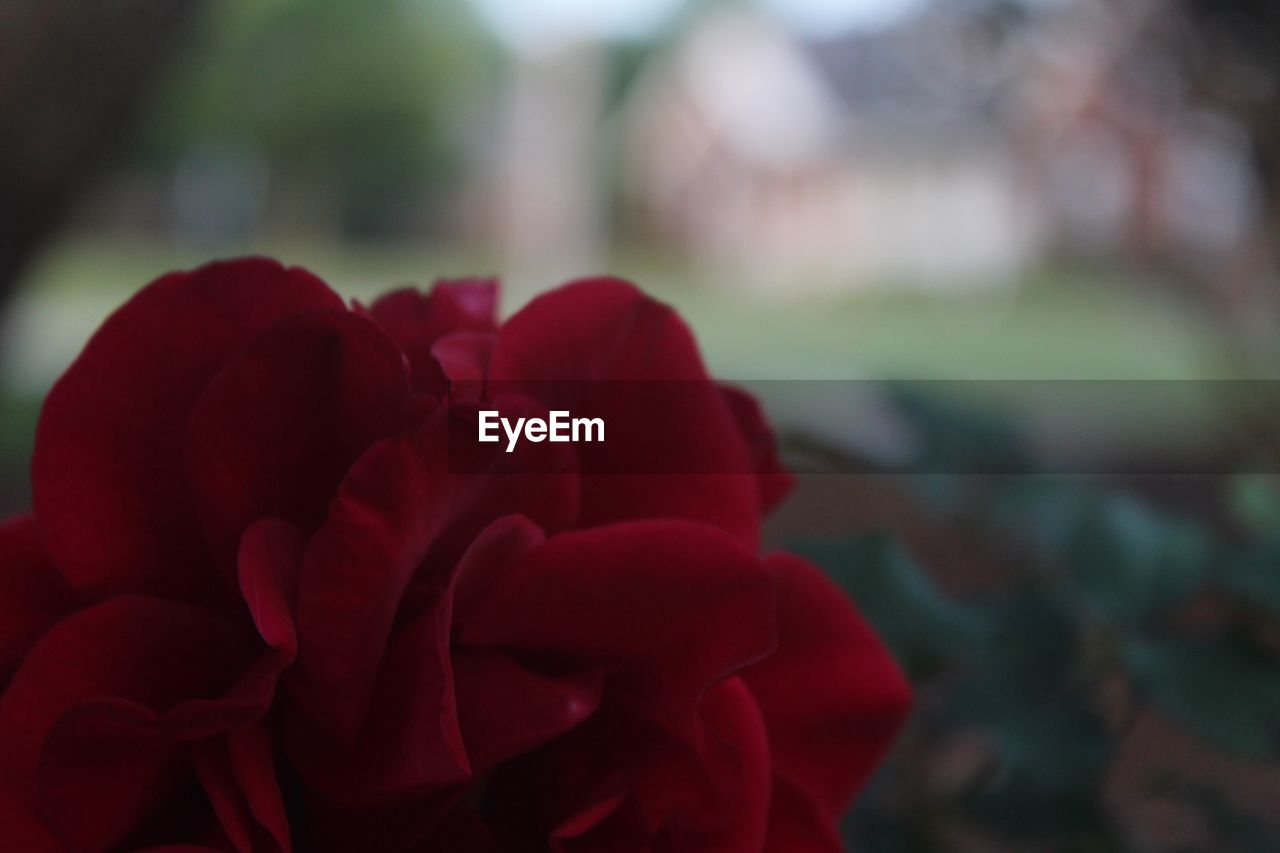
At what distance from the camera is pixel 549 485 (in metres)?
0.18

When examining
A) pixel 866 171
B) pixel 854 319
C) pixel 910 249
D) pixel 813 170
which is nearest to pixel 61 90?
pixel 854 319

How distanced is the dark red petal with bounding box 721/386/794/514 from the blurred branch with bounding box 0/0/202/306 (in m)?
0.58

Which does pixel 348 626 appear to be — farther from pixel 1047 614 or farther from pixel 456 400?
pixel 1047 614

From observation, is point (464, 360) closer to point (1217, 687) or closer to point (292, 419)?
point (292, 419)

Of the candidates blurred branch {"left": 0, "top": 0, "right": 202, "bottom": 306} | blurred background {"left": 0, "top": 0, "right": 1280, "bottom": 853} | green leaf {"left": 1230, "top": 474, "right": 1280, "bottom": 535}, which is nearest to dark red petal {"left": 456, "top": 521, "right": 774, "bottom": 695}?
blurred background {"left": 0, "top": 0, "right": 1280, "bottom": 853}

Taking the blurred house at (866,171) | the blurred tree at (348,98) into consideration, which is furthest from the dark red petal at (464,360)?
the blurred tree at (348,98)

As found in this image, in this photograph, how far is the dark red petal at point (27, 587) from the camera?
0.56ft

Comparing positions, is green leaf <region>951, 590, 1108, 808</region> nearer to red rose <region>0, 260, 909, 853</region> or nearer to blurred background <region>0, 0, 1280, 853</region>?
blurred background <region>0, 0, 1280, 853</region>

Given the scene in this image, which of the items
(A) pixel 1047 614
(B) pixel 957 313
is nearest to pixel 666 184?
(B) pixel 957 313

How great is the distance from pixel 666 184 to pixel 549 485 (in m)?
14.1

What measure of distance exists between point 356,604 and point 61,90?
64 cm

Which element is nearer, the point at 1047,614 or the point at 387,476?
the point at 387,476

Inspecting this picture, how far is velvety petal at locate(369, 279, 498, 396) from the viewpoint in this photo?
0.19 m

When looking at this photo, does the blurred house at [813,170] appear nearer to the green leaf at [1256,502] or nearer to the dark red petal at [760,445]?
the green leaf at [1256,502]
